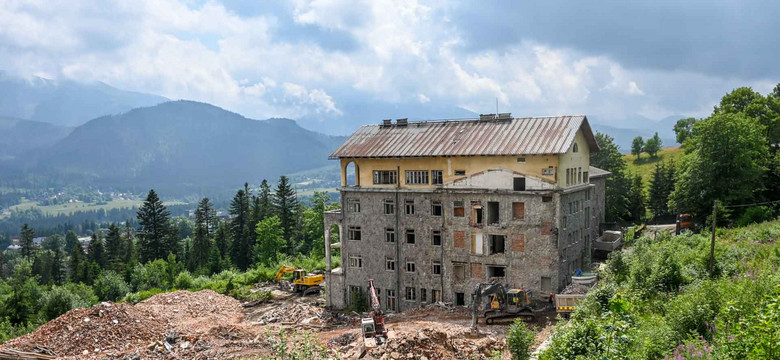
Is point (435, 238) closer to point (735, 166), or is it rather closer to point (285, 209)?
point (735, 166)

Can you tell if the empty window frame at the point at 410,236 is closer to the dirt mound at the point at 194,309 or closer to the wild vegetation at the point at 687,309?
the wild vegetation at the point at 687,309

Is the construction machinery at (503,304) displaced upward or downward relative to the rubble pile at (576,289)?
downward

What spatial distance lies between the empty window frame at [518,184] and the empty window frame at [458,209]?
464 cm

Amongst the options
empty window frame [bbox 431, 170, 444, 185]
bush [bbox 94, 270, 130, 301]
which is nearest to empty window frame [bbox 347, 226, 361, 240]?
empty window frame [bbox 431, 170, 444, 185]

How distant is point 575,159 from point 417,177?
13.4 meters

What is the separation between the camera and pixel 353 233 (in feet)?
165

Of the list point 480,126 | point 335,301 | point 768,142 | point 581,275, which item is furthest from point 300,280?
point 768,142

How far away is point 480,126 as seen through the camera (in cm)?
4806

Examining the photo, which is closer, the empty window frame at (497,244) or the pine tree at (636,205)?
the empty window frame at (497,244)

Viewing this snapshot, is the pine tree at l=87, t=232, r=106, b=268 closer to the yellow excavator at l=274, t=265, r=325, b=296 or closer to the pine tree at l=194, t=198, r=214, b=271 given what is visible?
the pine tree at l=194, t=198, r=214, b=271

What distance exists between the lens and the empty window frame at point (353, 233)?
164ft

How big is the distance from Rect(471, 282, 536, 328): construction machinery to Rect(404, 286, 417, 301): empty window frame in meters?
8.18

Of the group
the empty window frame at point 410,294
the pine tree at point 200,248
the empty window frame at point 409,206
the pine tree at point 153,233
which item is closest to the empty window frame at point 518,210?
the empty window frame at point 409,206

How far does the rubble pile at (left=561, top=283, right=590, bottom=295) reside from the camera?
130 ft
